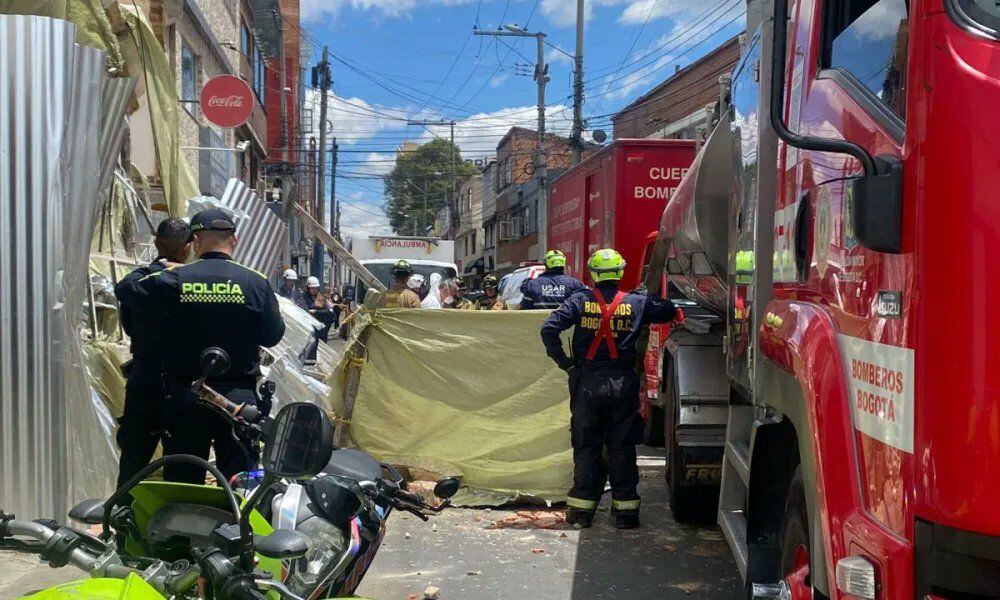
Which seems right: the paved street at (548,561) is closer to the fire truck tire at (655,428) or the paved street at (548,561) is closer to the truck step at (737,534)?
the truck step at (737,534)

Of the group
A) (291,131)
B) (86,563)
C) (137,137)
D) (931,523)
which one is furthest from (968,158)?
(291,131)

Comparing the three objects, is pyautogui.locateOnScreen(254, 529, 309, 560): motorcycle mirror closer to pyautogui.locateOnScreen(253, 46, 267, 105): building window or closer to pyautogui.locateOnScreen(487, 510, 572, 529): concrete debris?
pyautogui.locateOnScreen(487, 510, 572, 529): concrete debris

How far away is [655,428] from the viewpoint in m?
9.75

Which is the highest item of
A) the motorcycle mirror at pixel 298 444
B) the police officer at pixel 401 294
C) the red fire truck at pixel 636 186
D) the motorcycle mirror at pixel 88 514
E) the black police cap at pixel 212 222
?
the red fire truck at pixel 636 186

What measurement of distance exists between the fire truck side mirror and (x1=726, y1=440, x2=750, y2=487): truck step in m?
1.62

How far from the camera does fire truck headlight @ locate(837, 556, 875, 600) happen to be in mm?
2238

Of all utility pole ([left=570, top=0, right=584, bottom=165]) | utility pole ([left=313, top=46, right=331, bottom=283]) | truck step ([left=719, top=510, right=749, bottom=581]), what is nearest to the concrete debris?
truck step ([left=719, top=510, right=749, bottom=581])

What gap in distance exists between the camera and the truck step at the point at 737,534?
146 inches

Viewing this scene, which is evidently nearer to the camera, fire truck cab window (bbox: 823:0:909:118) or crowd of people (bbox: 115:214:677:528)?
fire truck cab window (bbox: 823:0:909:118)

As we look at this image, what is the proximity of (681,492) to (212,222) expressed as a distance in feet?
12.0

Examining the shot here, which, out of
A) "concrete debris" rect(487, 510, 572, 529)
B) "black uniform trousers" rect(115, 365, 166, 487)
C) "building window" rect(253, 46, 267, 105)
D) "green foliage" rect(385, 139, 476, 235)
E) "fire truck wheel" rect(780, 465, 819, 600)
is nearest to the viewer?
"fire truck wheel" rect(780, 465, 819, 600)

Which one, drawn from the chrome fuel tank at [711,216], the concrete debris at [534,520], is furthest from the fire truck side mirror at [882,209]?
the concrete debris at [534,520]

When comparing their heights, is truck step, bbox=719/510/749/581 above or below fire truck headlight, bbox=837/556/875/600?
below

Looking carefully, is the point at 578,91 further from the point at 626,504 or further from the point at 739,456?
the point at 739,456
